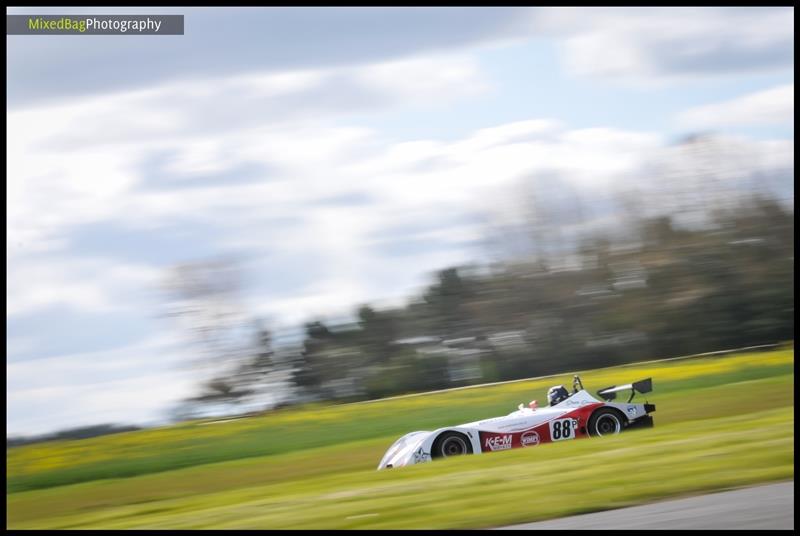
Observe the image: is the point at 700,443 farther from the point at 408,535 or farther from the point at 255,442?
the point at 255,442

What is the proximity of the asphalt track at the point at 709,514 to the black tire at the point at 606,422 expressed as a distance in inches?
187

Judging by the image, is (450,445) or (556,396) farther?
(556,396)

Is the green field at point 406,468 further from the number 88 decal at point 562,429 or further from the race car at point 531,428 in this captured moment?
the number 88 decal at point 562,429

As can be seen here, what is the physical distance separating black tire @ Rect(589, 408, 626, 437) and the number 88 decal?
297 mm

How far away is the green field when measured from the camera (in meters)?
7.88

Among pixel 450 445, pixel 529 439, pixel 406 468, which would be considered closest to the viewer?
pixel 406 468

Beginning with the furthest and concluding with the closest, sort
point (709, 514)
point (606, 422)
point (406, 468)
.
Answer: point (606, 422), point (406, 468), point (709, 514)

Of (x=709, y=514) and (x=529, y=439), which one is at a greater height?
(x=529, y=439)

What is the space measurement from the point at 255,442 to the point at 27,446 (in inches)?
164

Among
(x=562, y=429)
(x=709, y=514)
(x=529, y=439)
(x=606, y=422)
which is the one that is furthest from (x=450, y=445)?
(x=709, y=514)

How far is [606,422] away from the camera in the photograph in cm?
1222

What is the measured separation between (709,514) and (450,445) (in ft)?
17.5

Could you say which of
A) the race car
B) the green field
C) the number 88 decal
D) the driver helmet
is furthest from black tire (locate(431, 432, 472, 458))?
the driver helmet

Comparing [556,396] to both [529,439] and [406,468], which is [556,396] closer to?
[529,439]
